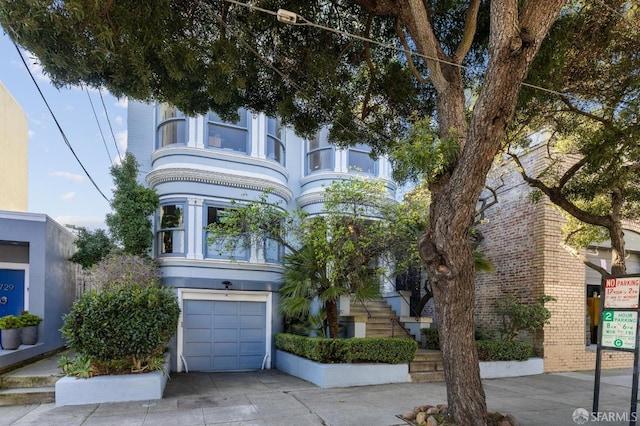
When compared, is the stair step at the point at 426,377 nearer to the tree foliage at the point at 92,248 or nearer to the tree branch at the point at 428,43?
the tree branch at the point at 428,43

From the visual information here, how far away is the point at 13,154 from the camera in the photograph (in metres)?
16.8

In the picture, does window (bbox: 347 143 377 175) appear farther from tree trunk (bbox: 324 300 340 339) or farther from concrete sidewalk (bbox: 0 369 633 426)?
concrete sidewalk (bbox: 0 369 633 426)

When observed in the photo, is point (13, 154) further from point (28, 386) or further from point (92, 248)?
point (28, 386)

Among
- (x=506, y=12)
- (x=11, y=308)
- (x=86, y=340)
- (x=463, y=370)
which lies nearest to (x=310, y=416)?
(x=463, y=370)

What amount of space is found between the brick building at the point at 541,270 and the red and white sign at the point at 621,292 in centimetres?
472

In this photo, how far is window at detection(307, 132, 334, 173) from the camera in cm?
1338

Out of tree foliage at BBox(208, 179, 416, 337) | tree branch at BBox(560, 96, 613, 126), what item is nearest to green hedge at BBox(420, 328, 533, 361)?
tree foliage at BBox(208, 179, 416, 337)

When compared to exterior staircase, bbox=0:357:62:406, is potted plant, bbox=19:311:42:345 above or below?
above

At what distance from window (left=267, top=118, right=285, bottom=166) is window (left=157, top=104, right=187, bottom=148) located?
7.97 feet

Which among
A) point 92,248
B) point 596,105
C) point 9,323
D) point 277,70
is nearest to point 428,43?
point 277,70

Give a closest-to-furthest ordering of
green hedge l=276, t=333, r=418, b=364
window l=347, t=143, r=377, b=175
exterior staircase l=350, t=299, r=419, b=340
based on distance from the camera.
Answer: green hedge l=276, t=333, r=418, b=364 → exterior staircase l=350, t=299, r=419, b=340 → window l=347, t=143, r=377, b=175

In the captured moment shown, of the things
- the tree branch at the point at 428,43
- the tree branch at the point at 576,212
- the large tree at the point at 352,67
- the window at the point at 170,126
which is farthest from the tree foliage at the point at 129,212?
the tree branch at the point at 576,212

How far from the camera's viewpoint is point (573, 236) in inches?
406

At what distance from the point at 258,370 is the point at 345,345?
3477 millimetres
